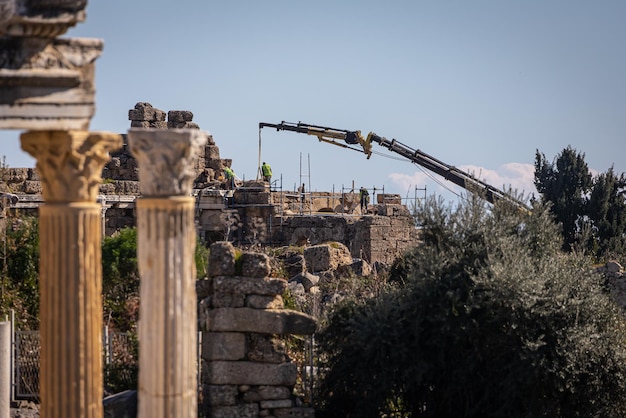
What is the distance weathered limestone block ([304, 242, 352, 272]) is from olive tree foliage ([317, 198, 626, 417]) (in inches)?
407

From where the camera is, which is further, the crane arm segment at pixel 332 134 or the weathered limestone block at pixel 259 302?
the crane arm segment at pixel 332 134

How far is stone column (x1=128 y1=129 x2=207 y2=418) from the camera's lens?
30.4 ft

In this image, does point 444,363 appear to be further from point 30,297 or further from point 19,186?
point 19,186

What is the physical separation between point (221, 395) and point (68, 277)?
20.8 feet

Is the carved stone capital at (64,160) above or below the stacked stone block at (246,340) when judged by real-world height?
above

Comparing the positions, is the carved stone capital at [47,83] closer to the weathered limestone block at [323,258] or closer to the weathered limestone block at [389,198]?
the weathered limestone block at [323,258]

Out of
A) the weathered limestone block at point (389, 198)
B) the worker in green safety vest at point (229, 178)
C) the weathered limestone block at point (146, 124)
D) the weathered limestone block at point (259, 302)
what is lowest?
the weathered limestone block at point (259, 302)

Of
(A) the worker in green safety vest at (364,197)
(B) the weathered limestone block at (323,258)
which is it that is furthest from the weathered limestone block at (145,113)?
(B) the weathered limestone block at (323,258)

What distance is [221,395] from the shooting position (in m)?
15.4

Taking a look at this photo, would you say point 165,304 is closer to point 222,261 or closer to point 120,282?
point 222,261

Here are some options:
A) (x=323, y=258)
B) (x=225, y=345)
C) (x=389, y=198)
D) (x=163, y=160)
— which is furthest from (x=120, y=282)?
(x=389, y=198)

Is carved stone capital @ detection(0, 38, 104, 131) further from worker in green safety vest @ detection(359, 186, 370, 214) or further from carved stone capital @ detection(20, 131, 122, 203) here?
worker in green safety vest @ detection(359, 186, 370, 214)

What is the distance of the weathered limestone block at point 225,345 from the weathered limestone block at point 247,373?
0.27 ft

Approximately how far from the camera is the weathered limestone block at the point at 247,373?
15.5m
